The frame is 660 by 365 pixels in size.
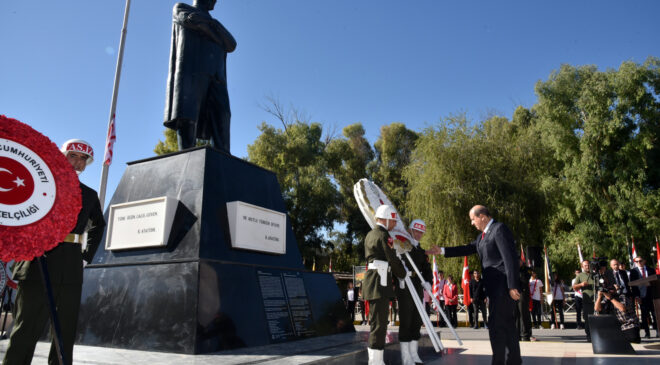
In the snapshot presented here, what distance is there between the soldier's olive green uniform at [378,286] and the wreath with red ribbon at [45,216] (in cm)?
294

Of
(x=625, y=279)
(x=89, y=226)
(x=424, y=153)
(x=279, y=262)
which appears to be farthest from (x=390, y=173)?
(x=89, y=226)

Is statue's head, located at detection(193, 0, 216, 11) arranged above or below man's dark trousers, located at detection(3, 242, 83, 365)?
above

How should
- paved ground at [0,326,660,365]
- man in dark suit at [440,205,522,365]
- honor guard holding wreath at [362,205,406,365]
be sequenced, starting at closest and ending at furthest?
paved ground at [0,326,660,365] → man in dark suit at [440,205,522,365] → honor guard holding wreath at [362,205,406,365]

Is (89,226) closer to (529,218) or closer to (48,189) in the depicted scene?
(48,189)

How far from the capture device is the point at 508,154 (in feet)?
67.1

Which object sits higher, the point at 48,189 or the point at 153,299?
the point at 48,189

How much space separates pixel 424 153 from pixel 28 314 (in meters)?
19.8

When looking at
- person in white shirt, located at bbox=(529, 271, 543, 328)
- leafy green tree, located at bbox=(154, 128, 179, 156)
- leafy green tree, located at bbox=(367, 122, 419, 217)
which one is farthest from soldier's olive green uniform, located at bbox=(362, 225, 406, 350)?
leafy green tree, located at bbox=(367, 122, 419, 217)

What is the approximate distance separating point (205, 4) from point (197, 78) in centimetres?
136

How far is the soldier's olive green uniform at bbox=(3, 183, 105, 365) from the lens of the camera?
291 cm

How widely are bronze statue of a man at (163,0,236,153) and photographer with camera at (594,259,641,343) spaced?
7322 mm

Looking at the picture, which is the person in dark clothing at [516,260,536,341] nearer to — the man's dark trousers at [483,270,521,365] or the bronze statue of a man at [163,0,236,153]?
the man's dark trousers at [483,270,521,365]

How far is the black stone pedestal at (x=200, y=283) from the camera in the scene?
471 centimetres

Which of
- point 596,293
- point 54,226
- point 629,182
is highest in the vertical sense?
point 629,182
